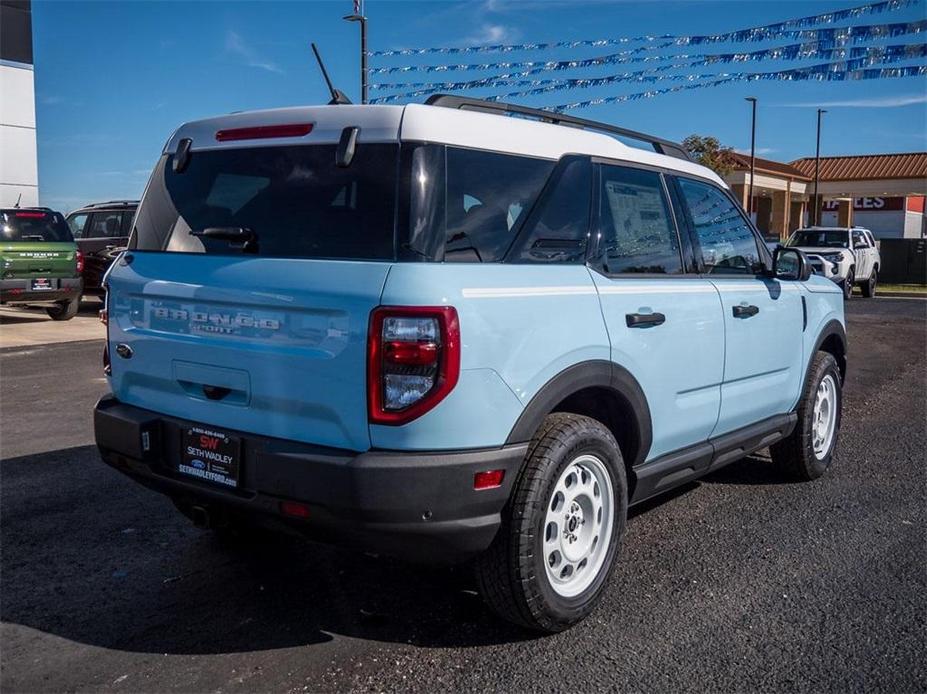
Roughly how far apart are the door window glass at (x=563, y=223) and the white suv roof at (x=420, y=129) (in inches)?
4.3

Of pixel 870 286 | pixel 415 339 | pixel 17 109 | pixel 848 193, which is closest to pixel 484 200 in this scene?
pixel 415 339

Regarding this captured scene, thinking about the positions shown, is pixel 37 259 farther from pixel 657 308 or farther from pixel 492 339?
pixel 492 339

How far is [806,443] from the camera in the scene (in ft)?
18.3

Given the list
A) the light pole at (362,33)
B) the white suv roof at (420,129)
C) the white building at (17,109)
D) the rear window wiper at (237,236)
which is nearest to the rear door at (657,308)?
the white suv roof at (420,129)

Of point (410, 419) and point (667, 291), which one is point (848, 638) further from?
point (410, 419)

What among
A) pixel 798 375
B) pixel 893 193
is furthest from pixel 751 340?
pixel 893 193

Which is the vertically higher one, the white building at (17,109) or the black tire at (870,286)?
the white building at (17,109)

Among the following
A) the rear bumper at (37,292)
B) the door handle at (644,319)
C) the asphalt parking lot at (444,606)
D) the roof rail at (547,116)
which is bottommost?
the asphalt parking lot at (444,606)

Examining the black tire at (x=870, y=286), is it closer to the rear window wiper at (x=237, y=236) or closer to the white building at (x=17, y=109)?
the white building at (x=17, y=109)

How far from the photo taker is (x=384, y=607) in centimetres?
373

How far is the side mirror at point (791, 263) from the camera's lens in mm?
5230

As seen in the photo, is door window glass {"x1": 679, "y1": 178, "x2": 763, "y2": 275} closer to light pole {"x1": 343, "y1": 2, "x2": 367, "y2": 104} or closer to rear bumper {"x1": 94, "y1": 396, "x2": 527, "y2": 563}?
rear bumper {"x1": 94, "y1": 396, "x2": 527, "y2": 563}

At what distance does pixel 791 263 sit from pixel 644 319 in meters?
1.87

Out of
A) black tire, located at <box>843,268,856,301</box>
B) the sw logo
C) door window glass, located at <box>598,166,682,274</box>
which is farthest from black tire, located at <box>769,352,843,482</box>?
black tire, located at <box>843,268,856,301</box>
